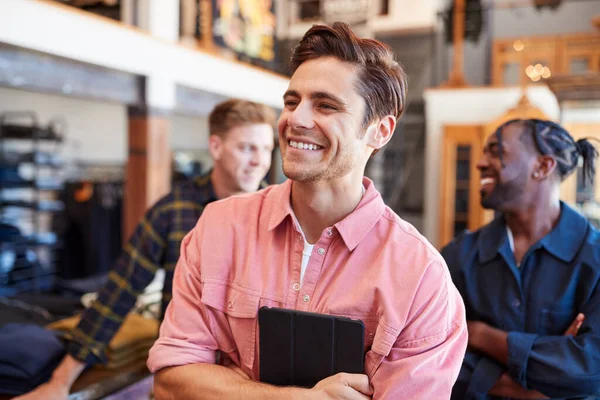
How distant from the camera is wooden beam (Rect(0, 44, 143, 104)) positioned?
3.67 meters

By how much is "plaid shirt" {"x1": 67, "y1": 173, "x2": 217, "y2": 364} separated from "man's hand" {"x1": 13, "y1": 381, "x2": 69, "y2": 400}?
0.12m

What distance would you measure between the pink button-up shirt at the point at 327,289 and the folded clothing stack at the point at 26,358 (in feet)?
2.88

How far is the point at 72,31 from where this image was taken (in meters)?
A: 4.04

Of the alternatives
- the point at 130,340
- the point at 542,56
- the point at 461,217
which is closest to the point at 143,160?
the point at 130,340

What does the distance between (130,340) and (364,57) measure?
1.67m

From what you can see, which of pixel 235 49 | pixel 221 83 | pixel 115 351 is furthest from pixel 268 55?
pixel 115 351

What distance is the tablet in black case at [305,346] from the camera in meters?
1.27

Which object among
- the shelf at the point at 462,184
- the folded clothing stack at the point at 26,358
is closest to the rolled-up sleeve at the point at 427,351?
the folded clothing stack at the point at 26,358

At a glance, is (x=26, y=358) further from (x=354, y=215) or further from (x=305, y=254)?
(x=354, y=215)

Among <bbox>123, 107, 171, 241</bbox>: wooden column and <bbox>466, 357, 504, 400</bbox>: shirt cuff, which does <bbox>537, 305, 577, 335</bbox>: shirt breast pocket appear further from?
<bbox>123, 107, 171, 241</bbox>: wooden column

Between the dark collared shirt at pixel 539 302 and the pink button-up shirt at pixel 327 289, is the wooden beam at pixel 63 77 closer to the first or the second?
the pink button-up shirt at pixel 327 289

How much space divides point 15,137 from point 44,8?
8.37 feet

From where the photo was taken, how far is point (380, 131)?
1419 mm

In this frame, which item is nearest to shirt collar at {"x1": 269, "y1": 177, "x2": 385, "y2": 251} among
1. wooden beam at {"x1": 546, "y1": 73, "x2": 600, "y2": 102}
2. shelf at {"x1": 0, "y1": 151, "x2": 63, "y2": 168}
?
wooden beam at {"x1": 546, "y1": 73, "x2": 600, "y2": 102}
